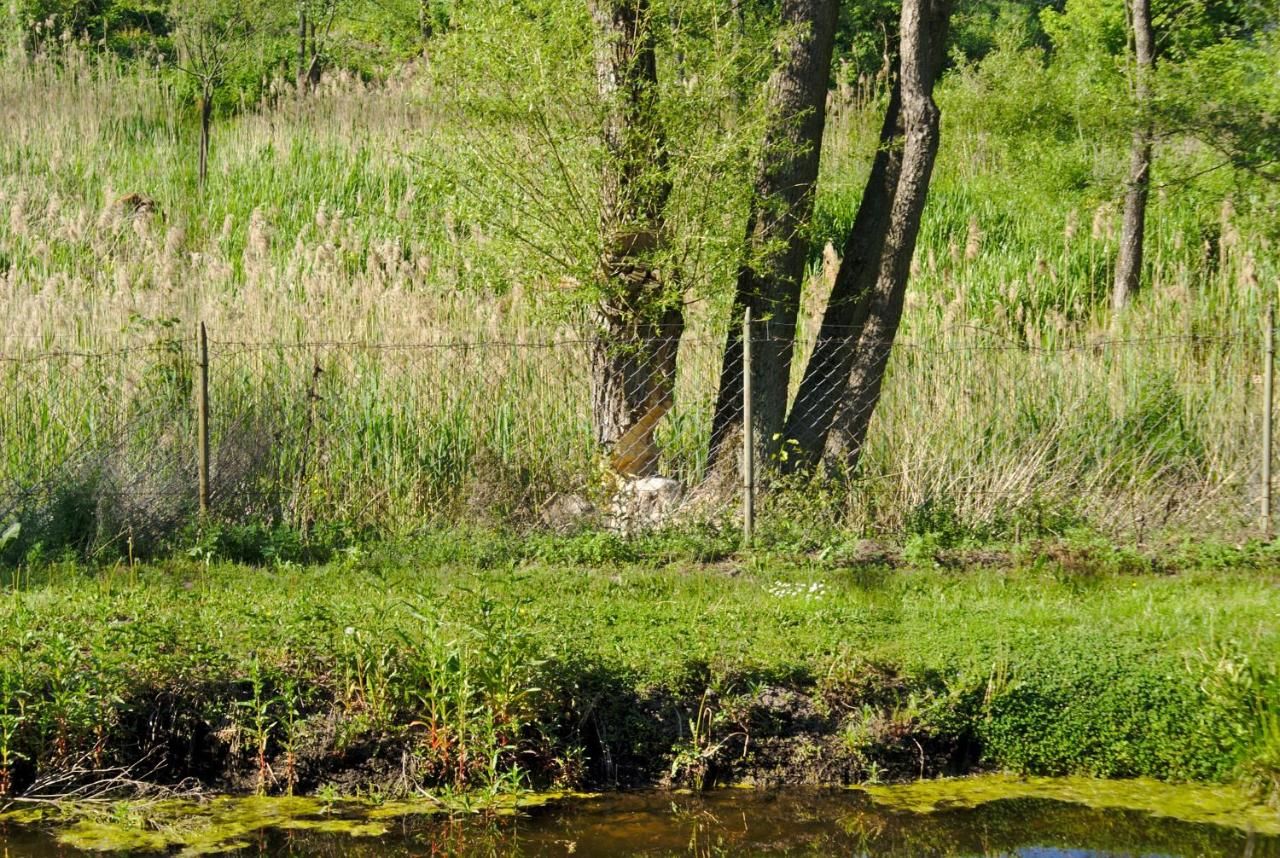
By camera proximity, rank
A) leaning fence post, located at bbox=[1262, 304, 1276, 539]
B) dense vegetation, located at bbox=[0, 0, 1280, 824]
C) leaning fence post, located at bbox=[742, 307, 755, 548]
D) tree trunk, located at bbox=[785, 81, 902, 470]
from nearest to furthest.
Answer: dense vegetation, located at bbox=[0, 0, 1280, 824] < leaning fence post, located at bbox=[742, 307, 755, 548] < leaning fence post, located at bbox=[1262, 304, 1276, 539] < tree trunk, located at bbox=[785, 81, 902, 470]

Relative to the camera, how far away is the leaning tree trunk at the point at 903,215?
11.4 m

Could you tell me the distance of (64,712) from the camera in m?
6.70

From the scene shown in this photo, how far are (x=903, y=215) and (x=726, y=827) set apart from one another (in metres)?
6.19

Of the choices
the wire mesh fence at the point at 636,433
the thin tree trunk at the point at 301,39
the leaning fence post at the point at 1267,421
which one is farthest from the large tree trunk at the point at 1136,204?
the thin tree trunk at the point at 301,39

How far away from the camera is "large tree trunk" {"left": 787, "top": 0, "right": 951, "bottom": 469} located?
1144cm

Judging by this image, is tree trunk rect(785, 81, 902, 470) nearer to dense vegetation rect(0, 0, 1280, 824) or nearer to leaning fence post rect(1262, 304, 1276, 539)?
dense vegetation rect(0, 0, 1280, 824)

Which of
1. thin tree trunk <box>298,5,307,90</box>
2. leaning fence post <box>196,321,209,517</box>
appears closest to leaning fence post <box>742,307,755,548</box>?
leaning fence post <box>196,321,209,517</box>

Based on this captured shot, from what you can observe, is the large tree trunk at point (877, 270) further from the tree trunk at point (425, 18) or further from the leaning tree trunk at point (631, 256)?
the tree trunk at point (425, 18)

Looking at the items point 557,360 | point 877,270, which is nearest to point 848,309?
point 877,270

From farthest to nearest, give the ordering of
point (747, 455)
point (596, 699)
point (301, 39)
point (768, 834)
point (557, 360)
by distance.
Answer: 1. point (301, 39)
2. point (557, 360)
3. point (747, 455)
4. point (596, 699)
5. point (768, 834)

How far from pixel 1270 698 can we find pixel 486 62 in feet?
22.4

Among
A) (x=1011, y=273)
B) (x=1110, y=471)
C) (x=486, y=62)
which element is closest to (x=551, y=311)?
(x=486, y=62)

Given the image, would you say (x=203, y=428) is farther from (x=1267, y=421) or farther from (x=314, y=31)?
(x=314, y=31)

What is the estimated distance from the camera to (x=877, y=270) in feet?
38.5
